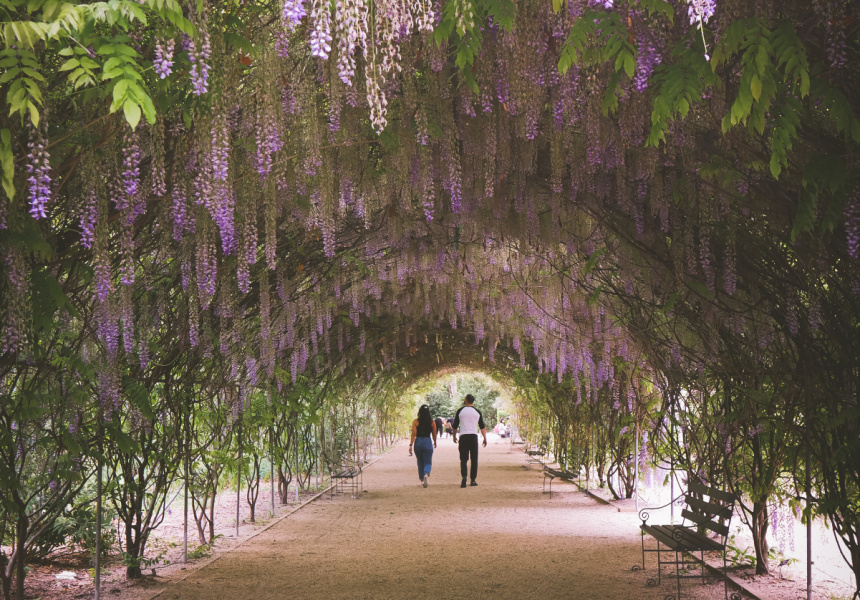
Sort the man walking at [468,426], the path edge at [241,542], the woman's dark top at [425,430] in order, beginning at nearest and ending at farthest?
the path edge at [241,542] < the man walking at [468,426] < the woman's dark top at [425,430]

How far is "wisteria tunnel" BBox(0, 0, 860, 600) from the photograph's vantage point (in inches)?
103

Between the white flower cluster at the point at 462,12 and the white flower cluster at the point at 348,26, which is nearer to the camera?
the white flower cluster at the point at 348,26

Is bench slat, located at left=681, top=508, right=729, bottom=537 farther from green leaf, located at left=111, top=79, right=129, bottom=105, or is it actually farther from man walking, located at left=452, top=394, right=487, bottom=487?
man walking, located at left=452, top=394, right=487, bottom=487

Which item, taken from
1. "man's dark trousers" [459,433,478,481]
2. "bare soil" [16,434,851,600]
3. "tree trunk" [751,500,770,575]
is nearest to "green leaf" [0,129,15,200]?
"bare soil" [16,434,851,600]

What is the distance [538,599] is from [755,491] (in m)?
1.82

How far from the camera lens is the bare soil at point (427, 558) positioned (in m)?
5.19

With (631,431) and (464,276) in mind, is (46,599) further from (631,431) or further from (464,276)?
(631,431)

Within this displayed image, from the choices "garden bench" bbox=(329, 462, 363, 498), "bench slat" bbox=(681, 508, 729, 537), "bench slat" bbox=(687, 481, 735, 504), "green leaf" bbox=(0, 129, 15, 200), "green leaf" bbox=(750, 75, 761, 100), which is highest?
"green leaf" bbox=(750, 75, 761, 100)

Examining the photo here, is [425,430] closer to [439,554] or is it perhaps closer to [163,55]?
[439,554]

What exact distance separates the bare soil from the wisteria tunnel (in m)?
0.30

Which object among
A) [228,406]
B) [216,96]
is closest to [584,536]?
[228,406]

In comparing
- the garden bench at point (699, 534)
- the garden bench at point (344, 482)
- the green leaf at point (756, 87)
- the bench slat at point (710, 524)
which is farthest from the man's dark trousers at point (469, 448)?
the green leaf at point (756, 87)

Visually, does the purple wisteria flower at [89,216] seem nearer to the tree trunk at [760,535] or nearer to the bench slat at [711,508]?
the bench slat at [711,508]

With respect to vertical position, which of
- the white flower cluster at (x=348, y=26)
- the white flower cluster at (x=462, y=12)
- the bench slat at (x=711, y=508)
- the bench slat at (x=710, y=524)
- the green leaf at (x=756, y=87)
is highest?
the white flower cluster at (x=462, y=12)
